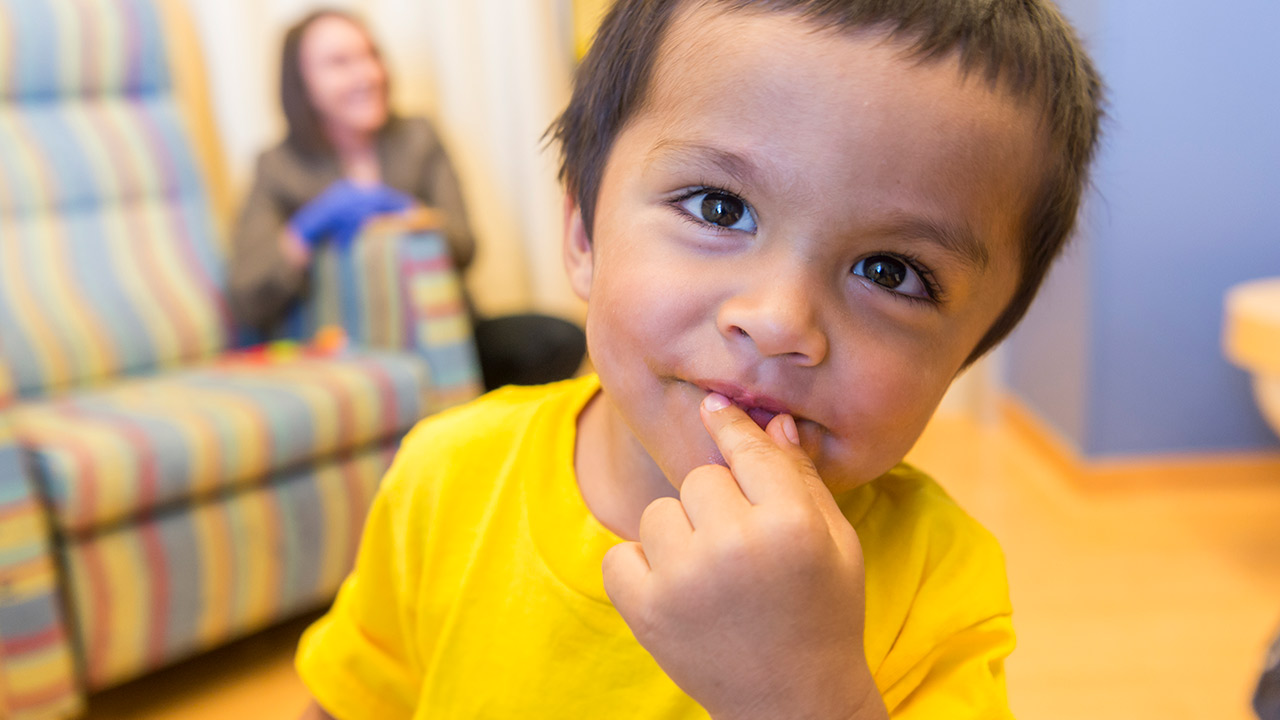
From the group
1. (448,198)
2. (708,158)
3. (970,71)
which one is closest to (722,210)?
(708,158)

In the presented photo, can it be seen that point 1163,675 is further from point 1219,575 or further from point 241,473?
point 241,473

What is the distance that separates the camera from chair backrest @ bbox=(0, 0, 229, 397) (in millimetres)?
1818

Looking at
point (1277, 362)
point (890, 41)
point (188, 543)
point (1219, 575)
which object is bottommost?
point (1219, 575)

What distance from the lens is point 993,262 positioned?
57 centimetres

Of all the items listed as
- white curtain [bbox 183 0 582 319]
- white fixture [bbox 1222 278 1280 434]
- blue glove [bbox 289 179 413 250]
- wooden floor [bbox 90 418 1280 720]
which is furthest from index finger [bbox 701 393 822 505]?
white curtain [bbox 183 0 582 319]

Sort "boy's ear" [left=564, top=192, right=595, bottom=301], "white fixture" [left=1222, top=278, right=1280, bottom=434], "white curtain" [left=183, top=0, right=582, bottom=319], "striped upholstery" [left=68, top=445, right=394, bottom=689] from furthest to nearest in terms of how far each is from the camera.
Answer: "white curtain" [left=183, top=0, right=582, bottom=319] → "white fixture" [left=1222, top=278, right=1280, bottom=434] → "striped upholstery" [left=68, top=445, right=394, bottom=689] → "boy's ear" [left=564, top=192, right=595, bottom=301]

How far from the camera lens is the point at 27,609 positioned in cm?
128

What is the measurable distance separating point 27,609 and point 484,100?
1695 mm

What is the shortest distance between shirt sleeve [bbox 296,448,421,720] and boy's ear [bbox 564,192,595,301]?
0.19m

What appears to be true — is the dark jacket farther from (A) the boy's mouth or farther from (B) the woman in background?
Result: (A) the boy's mouth

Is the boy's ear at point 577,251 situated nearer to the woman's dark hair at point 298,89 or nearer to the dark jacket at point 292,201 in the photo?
the dark jacket at point 292,201

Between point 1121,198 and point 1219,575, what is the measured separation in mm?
750

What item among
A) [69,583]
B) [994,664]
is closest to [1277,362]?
[994,664]

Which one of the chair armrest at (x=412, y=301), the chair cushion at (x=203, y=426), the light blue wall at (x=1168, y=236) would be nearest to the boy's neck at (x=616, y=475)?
the light blue wall at (x=1168, y=236)
